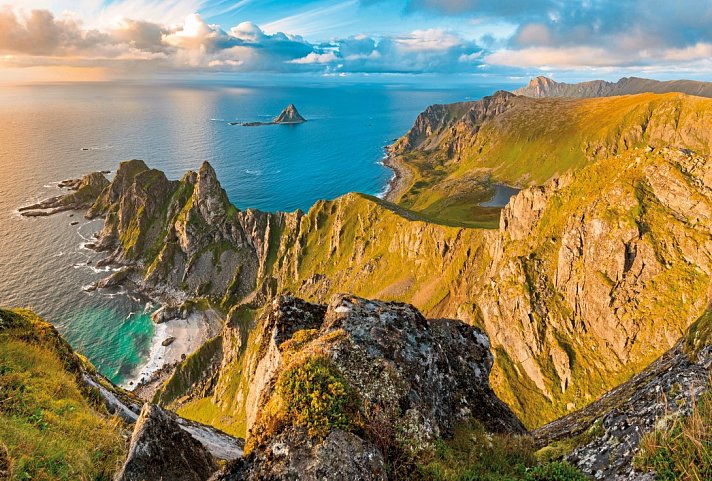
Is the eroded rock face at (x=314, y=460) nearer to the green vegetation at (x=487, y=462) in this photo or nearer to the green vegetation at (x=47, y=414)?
the green vegetation at (x=487, y=462)

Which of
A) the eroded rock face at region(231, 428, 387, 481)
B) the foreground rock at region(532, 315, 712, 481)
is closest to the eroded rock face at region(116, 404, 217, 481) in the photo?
the eroded rock face at region(231, 428, 387, 481)

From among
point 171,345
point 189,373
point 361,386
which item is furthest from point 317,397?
point 171,345

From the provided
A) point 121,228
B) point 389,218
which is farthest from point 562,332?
point 121,228

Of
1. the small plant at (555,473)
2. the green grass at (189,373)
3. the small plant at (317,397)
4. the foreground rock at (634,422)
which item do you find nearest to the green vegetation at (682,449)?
the foreground rock at (634,422)

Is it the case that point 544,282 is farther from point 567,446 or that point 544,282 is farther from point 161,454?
point 161,454

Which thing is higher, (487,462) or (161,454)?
(487,462)

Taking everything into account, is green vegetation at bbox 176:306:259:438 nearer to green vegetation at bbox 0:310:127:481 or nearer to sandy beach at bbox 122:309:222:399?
sandy beach at bbox 122:309:222:399

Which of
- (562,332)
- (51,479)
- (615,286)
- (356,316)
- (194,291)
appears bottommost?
(194,291)

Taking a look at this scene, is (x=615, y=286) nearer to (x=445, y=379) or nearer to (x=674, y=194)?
(x=674, y=194)
